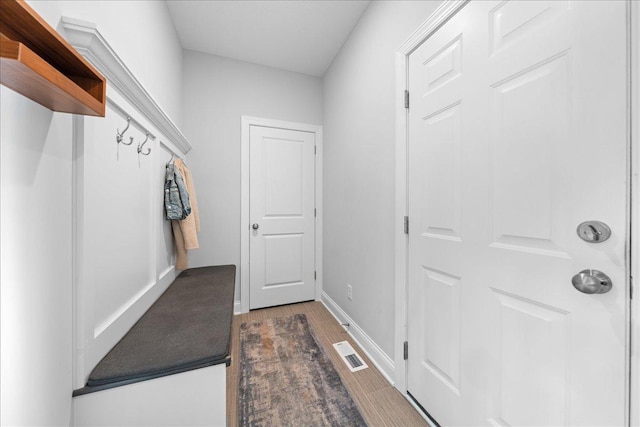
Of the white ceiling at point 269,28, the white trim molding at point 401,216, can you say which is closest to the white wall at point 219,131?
the white ceiling at point 269,28

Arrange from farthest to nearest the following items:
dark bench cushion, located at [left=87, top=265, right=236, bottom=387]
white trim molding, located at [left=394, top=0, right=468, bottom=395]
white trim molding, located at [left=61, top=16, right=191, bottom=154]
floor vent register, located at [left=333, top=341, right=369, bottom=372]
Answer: floor vent register, located at [left=333, top=341, right=369, bottom=372], white trim molding, located at [left=394, top=0, right=468, bottom=395], dark bench cushion, located at [left=87, top=265, right=236, bottom=387], white trim molding, located at [left=61, top=16, right=191, bottom=154]

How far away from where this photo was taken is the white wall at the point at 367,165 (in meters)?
1.62

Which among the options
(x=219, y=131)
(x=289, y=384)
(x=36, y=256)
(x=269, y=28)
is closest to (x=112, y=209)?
(x=36, y=256)

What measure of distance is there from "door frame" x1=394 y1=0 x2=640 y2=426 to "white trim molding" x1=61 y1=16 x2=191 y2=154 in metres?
1.39

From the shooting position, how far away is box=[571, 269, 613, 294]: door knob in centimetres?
69

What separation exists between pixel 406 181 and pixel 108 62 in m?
1.49

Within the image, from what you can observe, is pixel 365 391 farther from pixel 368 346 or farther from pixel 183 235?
pixel 183 235

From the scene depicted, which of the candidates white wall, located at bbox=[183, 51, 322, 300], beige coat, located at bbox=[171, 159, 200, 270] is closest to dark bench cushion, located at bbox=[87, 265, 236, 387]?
beige coat, located at bbox=[171, 159, 200, 270]

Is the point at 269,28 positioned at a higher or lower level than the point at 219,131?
higher

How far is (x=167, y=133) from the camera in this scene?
1.78m

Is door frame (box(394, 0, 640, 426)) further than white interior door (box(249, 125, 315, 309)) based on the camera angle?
No

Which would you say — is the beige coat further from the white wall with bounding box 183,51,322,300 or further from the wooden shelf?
the wooden shelf

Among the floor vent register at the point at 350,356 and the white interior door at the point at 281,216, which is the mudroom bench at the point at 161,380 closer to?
the floor vent register at the point at 350,356

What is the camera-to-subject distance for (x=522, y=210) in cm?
89
